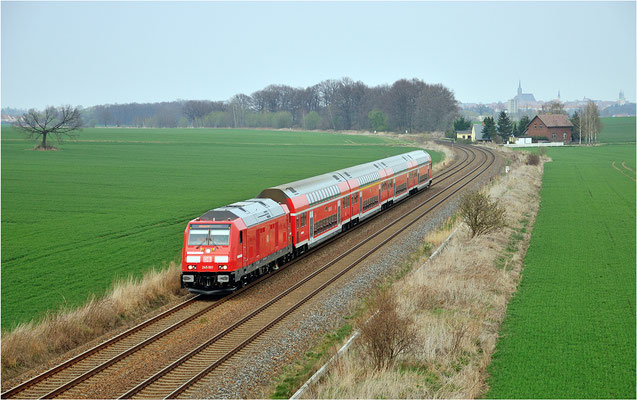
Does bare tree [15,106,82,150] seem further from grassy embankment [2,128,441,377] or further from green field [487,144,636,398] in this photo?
green field [487,144,636,398]

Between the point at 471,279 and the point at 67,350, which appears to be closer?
the point at 67,350

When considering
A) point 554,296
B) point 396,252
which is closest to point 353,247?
point 396,252

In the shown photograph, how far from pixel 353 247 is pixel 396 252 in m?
2.73

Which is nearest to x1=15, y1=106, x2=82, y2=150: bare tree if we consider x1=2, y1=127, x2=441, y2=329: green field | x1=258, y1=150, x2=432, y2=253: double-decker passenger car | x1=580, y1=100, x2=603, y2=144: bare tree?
x1=2, y1=127, x2=441, y2=329: green field

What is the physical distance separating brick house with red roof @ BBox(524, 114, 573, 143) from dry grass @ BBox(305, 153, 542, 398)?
114 m

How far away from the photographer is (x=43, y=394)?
616 inches

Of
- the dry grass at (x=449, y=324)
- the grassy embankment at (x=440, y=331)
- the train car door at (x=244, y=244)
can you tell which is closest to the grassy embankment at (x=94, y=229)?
the train car door at (x=244, y=244)

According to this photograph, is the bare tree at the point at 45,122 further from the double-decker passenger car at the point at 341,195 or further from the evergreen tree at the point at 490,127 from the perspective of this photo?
the evergreen tree at the point at 490,127

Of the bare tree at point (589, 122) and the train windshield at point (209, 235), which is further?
the bare tree at point (589, 122)

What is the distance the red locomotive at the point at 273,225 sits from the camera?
24.0 meters

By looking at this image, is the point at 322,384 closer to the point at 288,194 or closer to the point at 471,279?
the point at 471,279

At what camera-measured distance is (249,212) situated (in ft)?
86.0

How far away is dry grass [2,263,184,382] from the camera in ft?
58.7

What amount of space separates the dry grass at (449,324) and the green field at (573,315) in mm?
515
